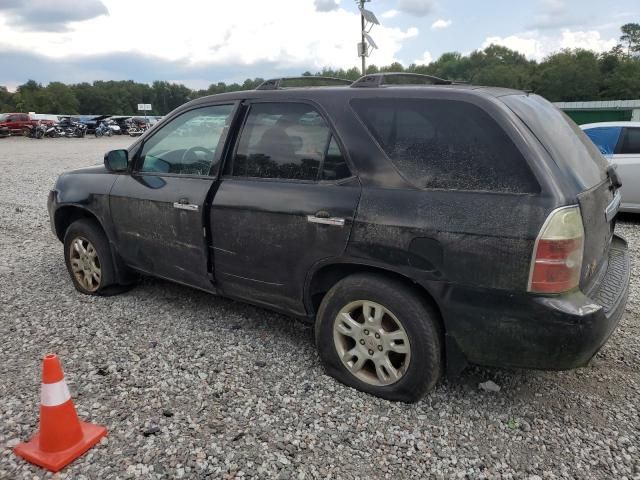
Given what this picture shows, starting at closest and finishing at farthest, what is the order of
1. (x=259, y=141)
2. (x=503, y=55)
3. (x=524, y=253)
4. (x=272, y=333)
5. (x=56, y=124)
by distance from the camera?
(x=524, y=253), (x=259, y=141), (x=272, y=333), (x=56, y=124), (x=503, y=55)

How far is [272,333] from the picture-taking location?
13.0ft

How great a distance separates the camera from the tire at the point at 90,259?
4531mm

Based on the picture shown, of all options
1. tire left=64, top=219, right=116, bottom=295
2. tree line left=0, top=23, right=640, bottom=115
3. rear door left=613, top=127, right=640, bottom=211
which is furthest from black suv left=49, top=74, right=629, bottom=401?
tree line left=0, top=23, right=640, bottom=115

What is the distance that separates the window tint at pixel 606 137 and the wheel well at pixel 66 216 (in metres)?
7.21

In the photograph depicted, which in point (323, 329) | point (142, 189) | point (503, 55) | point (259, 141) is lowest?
point (323, 329)

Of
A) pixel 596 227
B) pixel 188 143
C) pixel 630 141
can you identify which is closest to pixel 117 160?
pixel 188 143

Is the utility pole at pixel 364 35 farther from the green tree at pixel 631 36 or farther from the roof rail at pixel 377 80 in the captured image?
the green tree at pixel 631 36

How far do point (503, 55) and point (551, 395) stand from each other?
117m

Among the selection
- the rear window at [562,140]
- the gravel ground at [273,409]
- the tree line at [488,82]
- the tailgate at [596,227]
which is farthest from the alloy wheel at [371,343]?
the tree line at [488,82]

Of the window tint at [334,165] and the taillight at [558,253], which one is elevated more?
the window tint at [334,165]

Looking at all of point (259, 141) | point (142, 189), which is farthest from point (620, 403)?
point (142, 189)

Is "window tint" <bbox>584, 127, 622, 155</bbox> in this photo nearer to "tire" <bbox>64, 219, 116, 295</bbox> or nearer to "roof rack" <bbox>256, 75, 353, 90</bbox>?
"roof rack" <bbox>256, 75, 353, 90</bbox>

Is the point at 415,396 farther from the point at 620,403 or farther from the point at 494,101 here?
the point at 494,101

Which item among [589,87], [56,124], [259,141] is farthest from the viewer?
[589,87]
